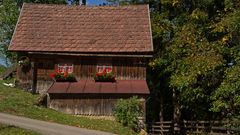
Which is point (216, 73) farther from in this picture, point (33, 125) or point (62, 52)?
point (33, 125)

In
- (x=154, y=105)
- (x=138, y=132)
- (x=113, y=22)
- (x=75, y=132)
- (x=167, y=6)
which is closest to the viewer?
(x=75, y=132)

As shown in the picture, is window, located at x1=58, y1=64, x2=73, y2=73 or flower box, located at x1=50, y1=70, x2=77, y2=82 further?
window, located at x1=58, y1=64, x2=73, y2=73

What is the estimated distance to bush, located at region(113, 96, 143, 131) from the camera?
28.5 metres

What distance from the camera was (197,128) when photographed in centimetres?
3378

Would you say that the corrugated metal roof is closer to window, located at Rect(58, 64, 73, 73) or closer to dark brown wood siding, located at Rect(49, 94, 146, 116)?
dark brown wood siding, located at Rect(49, 94, 146, 116)

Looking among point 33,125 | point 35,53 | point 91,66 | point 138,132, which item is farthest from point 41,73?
point 33,125

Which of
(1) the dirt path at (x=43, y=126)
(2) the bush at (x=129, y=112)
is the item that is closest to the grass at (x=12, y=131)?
(1) the dirt path at (x=43, y=126)

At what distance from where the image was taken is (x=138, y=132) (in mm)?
28766

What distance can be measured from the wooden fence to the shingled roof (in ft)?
22.0

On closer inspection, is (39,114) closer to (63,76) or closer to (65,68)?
(63,76)

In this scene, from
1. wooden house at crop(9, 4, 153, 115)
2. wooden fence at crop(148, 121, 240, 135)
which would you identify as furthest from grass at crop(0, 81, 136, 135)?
wooden fence at crop(148, 121, 240, 135)

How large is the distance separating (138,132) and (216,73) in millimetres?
8059

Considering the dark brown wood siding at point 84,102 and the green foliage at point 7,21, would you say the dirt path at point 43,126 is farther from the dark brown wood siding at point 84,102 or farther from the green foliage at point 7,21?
the green foliage at point 7,21

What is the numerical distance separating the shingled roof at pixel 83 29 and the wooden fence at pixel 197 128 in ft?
22.0
